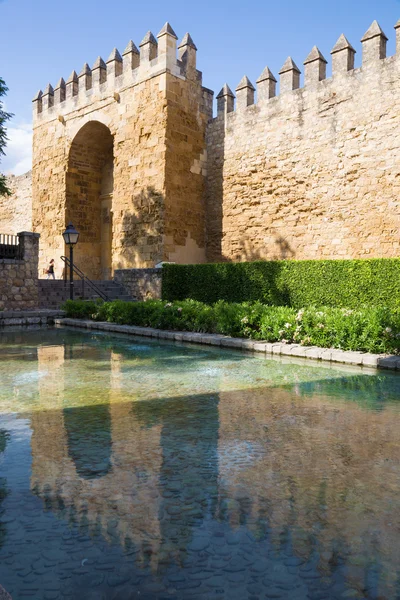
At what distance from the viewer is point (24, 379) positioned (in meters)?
5.65

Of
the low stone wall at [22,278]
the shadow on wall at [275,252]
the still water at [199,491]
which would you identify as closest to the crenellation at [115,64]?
the low stone wall at [22,278]

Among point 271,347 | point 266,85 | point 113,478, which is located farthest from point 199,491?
point 266,85

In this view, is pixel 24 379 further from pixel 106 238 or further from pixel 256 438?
pixel 106 238

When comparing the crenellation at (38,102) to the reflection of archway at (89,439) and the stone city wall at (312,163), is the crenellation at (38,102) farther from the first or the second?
the reflection of archway at (89,439)

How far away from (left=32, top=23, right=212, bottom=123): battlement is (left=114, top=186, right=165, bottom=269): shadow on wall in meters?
3.77

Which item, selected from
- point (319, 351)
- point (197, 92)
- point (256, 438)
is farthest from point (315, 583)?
point (197, 92)

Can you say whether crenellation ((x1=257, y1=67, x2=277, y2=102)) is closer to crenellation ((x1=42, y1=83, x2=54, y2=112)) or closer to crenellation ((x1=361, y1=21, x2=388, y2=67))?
crenellation ((x1=361, y1=21, x2=388, y2=67))

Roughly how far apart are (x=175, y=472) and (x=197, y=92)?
1611 cm

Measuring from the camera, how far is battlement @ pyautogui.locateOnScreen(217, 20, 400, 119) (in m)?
12.9

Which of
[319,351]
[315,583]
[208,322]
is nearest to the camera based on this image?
[315,583]

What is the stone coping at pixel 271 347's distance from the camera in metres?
6.64

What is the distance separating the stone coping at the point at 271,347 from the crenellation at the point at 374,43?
28.1 feet

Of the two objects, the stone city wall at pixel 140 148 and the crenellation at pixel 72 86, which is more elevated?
the crenellation at pixel 72 86

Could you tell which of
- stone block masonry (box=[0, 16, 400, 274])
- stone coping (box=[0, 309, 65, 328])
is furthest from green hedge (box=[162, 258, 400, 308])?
stone coping (box=[0, 309, 65, 328])
